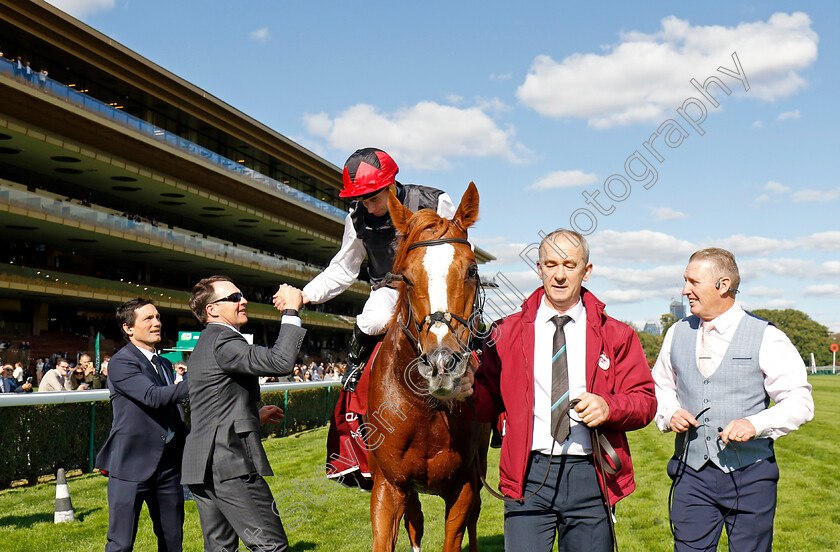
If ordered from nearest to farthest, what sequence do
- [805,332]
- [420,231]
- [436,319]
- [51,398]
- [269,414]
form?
1. [436,319]
2. [420,231]
3. [269,414]
4. [51,398]
5. [805,332]

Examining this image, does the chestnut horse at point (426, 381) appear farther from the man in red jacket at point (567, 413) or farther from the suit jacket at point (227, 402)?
the suit jacket at point (227, 402)

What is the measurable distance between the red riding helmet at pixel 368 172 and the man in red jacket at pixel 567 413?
1172 millimetres

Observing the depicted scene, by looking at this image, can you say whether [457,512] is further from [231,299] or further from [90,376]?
[90,376]

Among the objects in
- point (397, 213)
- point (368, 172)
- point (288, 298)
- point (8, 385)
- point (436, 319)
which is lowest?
point (8, 385)

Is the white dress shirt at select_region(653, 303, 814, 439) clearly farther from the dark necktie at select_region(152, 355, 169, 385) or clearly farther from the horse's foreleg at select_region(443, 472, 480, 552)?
the dark necktie at select_region(152, 355, 169, 385)

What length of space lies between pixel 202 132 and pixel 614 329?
1217 inches

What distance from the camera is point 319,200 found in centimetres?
3744

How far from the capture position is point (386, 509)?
326 cm

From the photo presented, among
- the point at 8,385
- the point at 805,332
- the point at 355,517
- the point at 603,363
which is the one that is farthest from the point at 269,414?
the point at 805,332

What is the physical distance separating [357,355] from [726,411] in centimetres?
192

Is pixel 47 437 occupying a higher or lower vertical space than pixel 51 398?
lower

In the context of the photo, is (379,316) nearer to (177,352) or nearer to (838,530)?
(838,530)

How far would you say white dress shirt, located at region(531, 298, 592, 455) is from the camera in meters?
2.62

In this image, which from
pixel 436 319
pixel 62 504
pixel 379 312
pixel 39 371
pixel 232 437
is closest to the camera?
pixel 436 319
